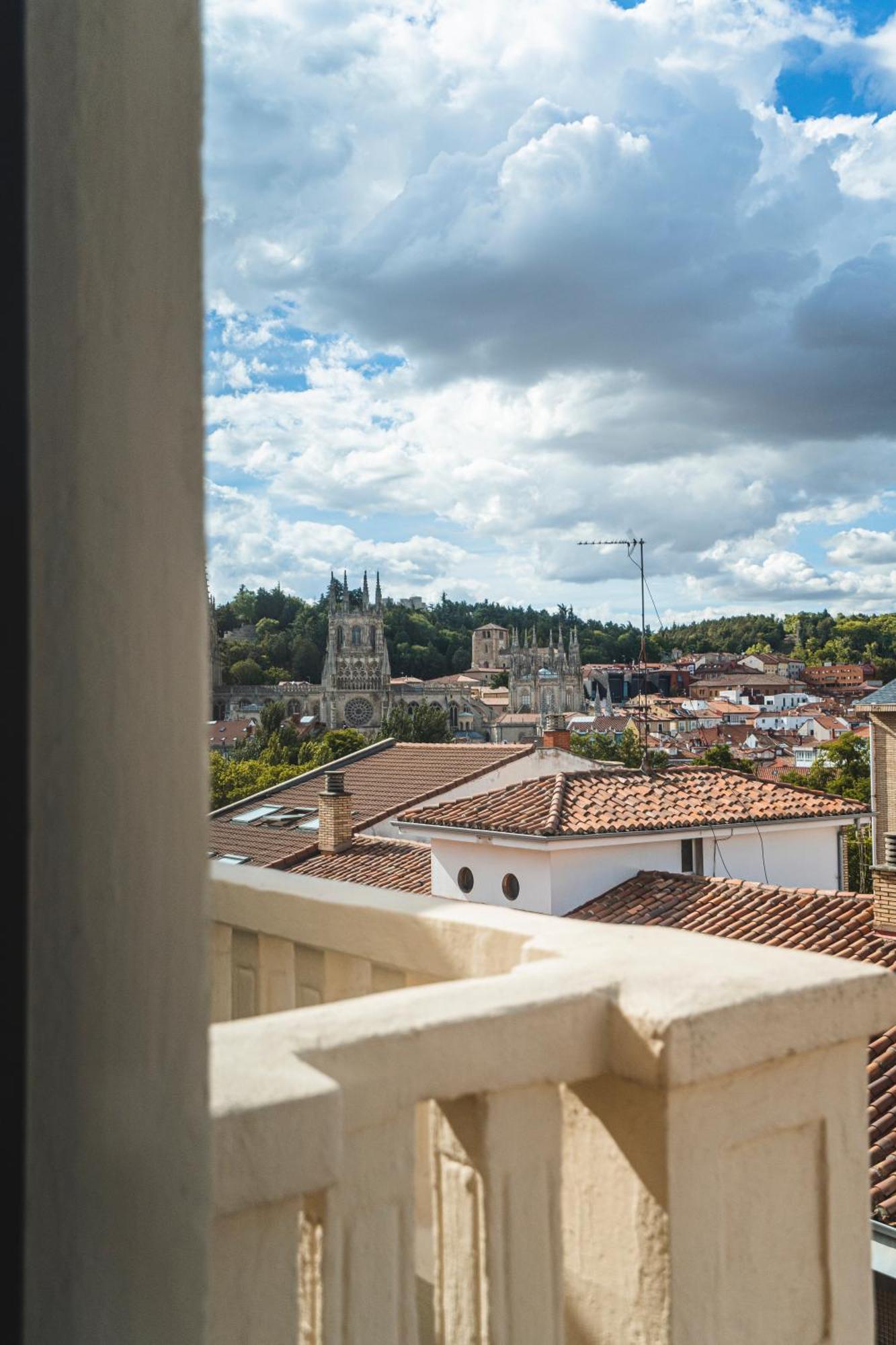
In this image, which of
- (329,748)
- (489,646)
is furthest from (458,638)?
(329,748)

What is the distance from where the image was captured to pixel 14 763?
0.78 meters

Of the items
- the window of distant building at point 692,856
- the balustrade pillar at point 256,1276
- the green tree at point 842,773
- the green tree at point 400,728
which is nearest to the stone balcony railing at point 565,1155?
the balustrade pillar at point 256,1276

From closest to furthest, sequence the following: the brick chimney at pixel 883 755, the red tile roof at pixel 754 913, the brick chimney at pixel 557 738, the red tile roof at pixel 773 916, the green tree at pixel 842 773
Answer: the red tile roof at pixel 773 916
the red tile roof at pixel 754 913
the brick chimney at pixel 883 755
the brick chimney at pixel 557 738
the green tree at pixel 842 773

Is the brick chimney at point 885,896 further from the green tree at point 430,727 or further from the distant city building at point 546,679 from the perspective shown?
the distant city building at point 546,679

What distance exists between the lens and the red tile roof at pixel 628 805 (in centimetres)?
1689

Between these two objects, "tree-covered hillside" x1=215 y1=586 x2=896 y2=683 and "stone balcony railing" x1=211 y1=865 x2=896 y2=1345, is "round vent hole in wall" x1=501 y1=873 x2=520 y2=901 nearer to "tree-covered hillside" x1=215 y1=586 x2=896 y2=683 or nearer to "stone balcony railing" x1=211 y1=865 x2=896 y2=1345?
"stone balcony railing" x1=211 y1=865 x2=896 y2=1345

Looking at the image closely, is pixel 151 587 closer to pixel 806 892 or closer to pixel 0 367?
pixel 0 367

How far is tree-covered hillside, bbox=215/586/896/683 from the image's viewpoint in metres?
140

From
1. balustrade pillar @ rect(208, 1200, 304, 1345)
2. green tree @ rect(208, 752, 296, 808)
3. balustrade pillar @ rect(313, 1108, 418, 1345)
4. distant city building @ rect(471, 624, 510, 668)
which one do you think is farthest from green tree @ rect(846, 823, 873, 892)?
distant city building @ rect(471, 624, 510, 668)

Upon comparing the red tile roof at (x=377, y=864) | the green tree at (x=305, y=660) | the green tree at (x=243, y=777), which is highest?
the green tree at (x=305, y=660)

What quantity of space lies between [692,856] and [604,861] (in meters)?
1.89

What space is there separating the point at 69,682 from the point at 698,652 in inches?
7141

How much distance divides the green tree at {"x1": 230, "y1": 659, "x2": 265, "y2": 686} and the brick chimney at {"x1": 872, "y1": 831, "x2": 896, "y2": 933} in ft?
395

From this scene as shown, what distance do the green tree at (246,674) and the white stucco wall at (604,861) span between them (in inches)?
4512
